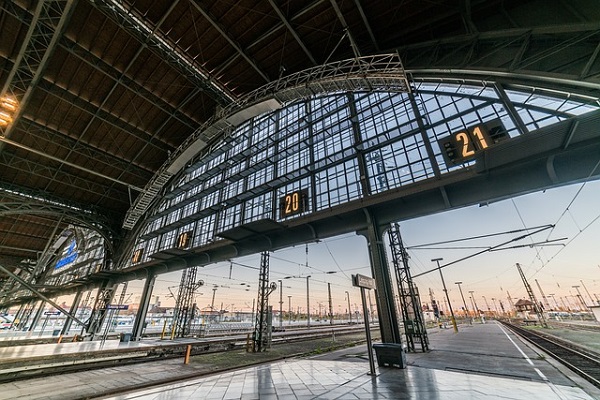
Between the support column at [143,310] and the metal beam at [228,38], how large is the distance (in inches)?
869

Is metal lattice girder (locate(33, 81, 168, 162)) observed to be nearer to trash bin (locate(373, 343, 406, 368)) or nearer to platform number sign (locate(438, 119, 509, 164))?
platform number sign (locate(438, 119, 509, 164))

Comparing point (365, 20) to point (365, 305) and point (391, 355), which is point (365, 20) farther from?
point (391, 355)

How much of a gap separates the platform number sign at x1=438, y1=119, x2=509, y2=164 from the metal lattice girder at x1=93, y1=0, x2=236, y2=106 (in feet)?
55.0

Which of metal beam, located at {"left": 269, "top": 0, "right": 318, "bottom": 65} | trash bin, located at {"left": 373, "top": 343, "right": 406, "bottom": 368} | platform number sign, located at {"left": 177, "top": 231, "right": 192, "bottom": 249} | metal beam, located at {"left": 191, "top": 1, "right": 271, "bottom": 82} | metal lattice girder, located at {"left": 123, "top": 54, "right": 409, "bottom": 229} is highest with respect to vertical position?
metal beam, located at {"left": 191, "top": 1, "right": 271, "bottom": 82}

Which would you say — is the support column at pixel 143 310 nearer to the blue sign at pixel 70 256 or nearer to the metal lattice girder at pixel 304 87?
the metal lattice girder at pixel 304 87

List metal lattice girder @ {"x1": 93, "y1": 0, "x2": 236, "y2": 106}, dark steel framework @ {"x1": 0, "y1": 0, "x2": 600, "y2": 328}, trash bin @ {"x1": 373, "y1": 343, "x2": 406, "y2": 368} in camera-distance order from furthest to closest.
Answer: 1. metal lattice girder @ {"x1": 93, "y1": 0, "x2": 236, "y2": 106}
2. dark steel framework @ {"x1": 0, "y1": 0, "x2": 600, "y2": 328}
3. trash bin @ {"x1": 373, "y1": 343, "x2": 406, "y2": 368}

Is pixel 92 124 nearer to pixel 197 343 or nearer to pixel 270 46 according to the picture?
pixel 270 46

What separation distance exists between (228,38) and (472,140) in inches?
617

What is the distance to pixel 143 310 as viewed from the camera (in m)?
22.0

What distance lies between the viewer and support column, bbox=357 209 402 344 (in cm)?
966

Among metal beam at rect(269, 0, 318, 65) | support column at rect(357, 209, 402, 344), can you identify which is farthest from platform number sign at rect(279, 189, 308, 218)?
metal beam at rect(269, 0, 318, 65)

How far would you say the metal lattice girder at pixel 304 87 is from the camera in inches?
472

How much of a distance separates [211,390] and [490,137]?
13.1m

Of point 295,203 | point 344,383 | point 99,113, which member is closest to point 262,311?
point 295,203
